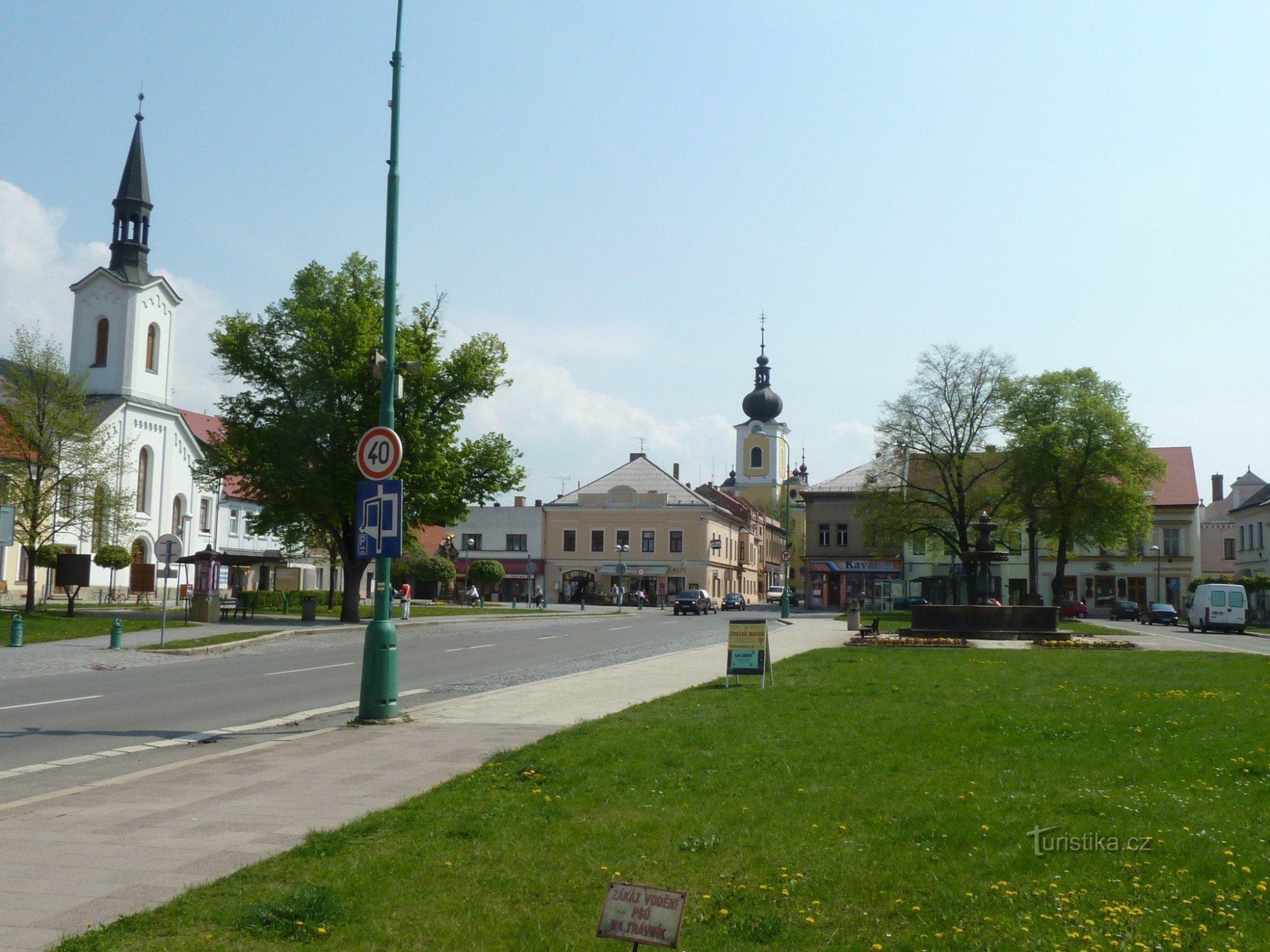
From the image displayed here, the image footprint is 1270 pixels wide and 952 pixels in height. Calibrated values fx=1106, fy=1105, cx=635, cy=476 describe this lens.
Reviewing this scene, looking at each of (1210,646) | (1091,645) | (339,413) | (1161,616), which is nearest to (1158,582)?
(1161,616)

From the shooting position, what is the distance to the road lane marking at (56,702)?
15.0m

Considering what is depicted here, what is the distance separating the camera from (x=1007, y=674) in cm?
1925

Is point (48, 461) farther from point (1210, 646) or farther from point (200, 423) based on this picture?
point (200, 423)

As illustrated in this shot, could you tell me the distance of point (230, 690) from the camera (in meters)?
17.9

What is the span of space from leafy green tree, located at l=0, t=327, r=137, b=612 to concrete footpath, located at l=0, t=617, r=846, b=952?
30.6 metres

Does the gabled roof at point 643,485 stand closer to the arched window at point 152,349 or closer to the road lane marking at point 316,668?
the arched window at point 152,349

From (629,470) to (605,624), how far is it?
158 feet

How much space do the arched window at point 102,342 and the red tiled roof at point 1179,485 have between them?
69.8 m

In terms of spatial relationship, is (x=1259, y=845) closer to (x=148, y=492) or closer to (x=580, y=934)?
(x=580, y=934)

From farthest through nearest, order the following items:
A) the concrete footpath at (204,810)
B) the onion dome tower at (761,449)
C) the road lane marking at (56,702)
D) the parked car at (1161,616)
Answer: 1. the onion dome tower at (761,449)
2. the parked car at (1161,616)
3. the road lane marking at (56,702)
4. the concrete footpath at (204,810)

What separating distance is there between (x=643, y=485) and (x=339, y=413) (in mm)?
50926

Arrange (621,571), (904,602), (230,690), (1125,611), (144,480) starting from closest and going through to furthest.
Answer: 1. (230,690)
2. (144,480)
3. (1125,611)
4. (904,602)
5. (621,571)

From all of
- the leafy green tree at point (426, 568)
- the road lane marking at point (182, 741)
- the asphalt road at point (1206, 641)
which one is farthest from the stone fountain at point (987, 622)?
the leafy green tree at point (426, 568)

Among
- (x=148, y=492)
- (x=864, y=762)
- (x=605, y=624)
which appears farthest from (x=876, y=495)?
(x=864, y=762)
